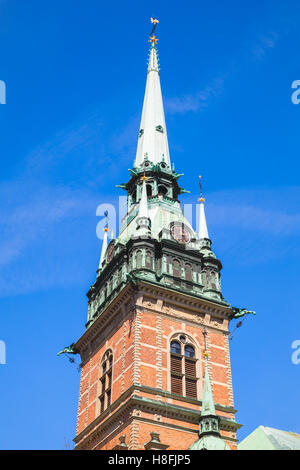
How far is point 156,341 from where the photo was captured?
42562 mm

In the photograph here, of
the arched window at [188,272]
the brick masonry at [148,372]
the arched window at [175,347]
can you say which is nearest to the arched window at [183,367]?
the arched window at [175,347]

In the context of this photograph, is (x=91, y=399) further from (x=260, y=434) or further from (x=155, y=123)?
(x=155, y=123)

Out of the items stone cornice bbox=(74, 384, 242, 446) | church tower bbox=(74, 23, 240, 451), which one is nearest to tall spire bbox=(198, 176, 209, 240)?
church tower bbox=(74, 23, 240, 451)

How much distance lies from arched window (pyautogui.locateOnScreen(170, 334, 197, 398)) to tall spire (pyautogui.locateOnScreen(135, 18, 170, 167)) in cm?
2013

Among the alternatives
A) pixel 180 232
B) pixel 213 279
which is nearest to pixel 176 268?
pixel 213 279

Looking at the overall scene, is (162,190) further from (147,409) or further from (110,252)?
(147,409)

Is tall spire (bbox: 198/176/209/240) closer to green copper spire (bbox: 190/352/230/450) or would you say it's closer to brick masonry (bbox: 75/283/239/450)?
brick masonry (bbox: 75/283/239/450)

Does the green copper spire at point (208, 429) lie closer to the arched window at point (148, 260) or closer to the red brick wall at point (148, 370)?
the red brick wall at point (148, 370)

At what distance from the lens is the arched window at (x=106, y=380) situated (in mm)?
43594

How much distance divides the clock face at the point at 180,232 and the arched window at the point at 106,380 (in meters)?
10.4

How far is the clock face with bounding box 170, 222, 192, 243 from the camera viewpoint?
50.3m

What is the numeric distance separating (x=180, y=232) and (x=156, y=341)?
36.7 ft
